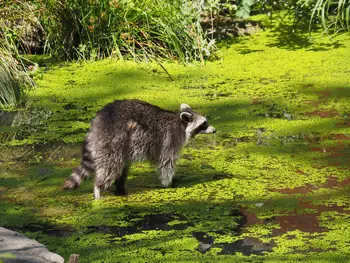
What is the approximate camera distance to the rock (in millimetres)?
4778

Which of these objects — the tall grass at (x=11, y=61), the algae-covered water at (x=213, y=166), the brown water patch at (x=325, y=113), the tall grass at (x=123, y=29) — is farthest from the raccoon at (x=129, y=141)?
the tall grass at (x=123, y=29)

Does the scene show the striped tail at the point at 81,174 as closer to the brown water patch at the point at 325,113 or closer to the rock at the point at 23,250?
the rock at the point at 23,250

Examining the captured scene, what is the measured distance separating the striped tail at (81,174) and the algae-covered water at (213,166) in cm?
16

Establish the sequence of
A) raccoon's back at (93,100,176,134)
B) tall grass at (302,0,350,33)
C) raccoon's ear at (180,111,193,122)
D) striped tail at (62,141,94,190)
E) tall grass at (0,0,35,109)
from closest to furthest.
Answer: striped tail at (62,141,94,190) < raccoon's back at (93,100,176,134) < raccoon's ear at (180,111,193,122) < tall grass at (0,0,35,109) < tall grass at (302,0,350,33)

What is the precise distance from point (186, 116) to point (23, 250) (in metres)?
2.64

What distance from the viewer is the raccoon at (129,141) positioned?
6.69 meters

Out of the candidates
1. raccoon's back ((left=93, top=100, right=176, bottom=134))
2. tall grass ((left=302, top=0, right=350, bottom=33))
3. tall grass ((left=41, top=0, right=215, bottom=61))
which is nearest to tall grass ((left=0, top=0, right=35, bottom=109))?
tall grass ((left=41, top=0, right=215, bottom=61))

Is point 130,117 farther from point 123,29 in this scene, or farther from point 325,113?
point 123,29

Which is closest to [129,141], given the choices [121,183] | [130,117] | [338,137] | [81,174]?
[130,117]

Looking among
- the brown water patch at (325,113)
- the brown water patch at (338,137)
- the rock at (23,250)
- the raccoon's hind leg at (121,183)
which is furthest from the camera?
A: the brown water patch at (325,113)

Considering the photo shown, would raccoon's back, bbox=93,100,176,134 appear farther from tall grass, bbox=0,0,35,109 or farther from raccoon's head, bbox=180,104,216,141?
tall grass, bbox=0,0,35,109

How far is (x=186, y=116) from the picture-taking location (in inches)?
286

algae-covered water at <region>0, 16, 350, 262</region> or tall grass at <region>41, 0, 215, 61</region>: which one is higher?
tall grass at <region>41, 0, 215, 61</region>

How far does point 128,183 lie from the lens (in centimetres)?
723
